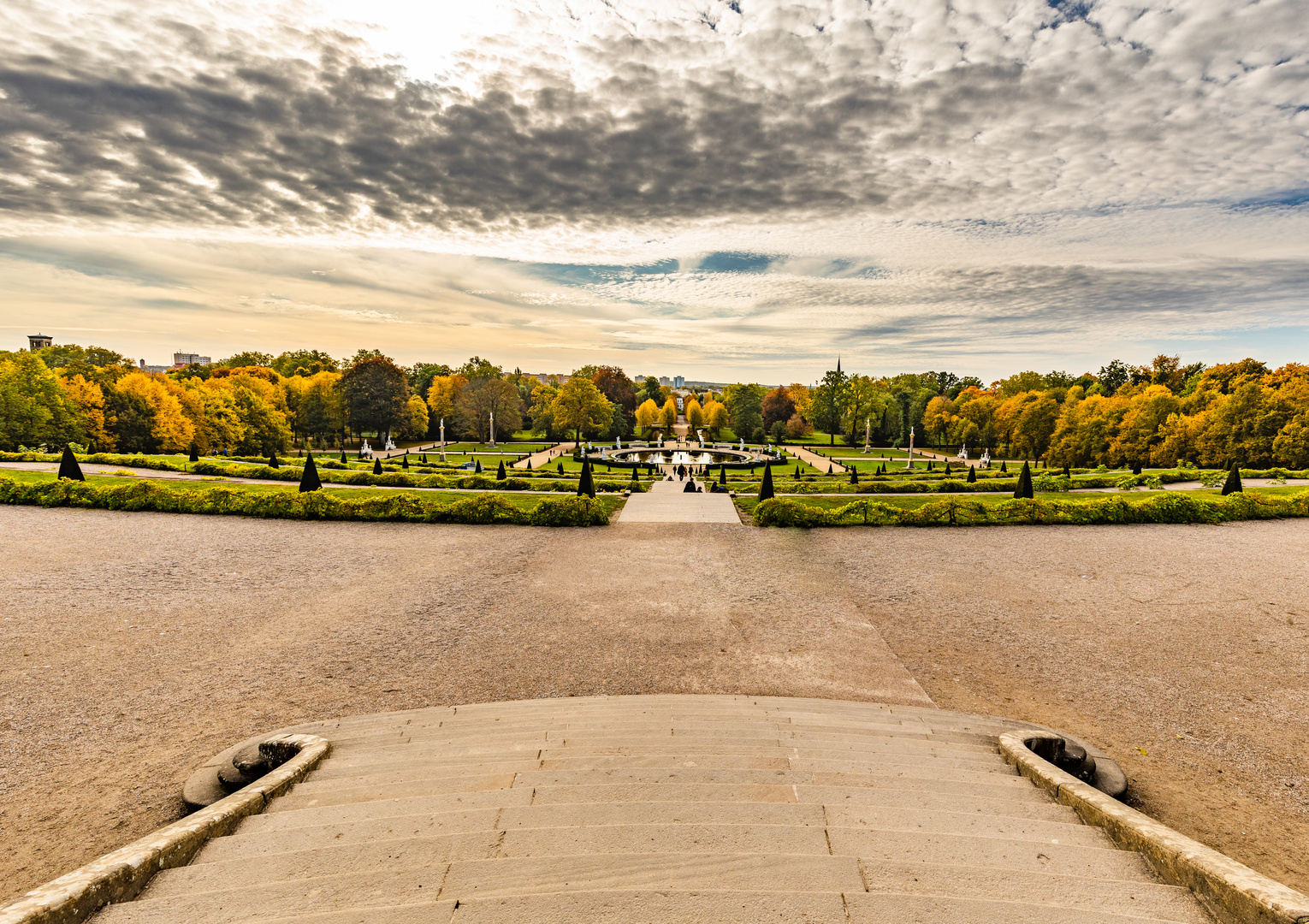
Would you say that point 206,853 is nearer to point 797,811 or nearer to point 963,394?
point 797,811

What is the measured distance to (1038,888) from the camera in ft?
9.90

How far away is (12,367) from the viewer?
35000mm

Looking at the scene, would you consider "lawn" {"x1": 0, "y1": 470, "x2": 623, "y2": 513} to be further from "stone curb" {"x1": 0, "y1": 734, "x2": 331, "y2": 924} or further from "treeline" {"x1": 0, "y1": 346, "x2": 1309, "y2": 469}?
"treeline" {"x1": 0, "y1": 346, "x2": 1309, "y2": 469}

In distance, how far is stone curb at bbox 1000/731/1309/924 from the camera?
2744 mm

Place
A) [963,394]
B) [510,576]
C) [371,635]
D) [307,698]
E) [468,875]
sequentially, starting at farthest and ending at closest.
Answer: [963,394], [510,576], [371,635], [307,698], [468,875]

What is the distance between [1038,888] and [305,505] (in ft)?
70.7

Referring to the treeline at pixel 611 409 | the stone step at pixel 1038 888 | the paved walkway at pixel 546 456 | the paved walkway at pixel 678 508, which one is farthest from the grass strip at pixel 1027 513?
the paved walkway at pixel 546 456

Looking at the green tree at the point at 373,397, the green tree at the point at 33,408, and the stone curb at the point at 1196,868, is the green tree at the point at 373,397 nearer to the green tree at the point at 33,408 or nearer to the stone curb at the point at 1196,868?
the green tree at the point at 33,408

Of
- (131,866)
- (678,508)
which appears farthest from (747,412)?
(131,866)

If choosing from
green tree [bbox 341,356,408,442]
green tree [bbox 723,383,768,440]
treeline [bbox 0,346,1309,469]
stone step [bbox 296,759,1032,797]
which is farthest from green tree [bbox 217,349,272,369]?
stone step [bbox 296,759,1032,797]

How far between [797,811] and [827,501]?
2095 cm

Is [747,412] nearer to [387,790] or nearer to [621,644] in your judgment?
[621,644]

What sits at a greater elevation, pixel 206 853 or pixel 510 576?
pixel 206 853

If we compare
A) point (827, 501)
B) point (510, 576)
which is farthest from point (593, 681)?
point (827, 501)
